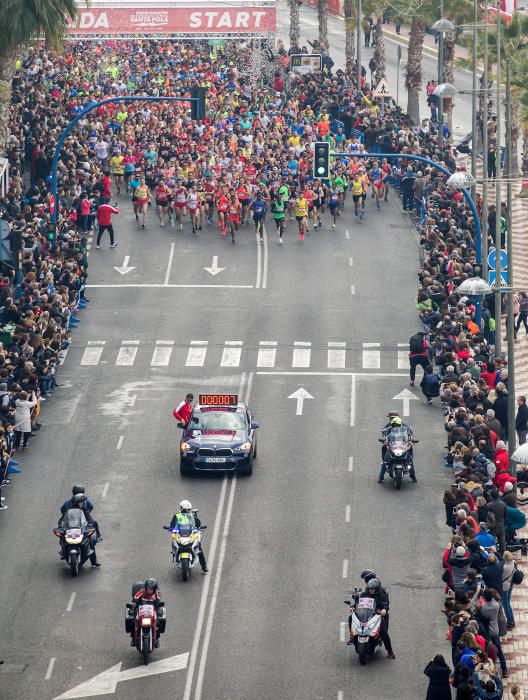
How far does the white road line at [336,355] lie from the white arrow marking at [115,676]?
18966 millimetres

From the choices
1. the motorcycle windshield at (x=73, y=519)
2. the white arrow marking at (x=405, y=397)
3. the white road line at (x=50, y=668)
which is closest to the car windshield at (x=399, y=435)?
the white arrow marking at (x=405, y=397)

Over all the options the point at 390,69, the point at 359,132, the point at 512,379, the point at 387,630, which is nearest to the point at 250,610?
the point at 387,630

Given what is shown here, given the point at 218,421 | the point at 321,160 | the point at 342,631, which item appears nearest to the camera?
the point at 342,631

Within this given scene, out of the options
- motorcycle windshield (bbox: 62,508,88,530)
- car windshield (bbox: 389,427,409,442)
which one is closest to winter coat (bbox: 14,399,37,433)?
motorcycle windshield (bbox: 62,508,88,530)

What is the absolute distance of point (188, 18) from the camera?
271 ft

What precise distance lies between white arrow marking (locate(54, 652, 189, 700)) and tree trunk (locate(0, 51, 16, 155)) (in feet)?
88.5

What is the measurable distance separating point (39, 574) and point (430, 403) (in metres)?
14.5

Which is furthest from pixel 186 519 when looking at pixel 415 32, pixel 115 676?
pixel 415 32

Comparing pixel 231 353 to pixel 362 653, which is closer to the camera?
pixel 362 653

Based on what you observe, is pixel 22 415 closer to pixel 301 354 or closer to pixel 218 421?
pixel 218 421

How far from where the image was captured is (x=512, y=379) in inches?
1570

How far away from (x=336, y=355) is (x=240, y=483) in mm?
10422

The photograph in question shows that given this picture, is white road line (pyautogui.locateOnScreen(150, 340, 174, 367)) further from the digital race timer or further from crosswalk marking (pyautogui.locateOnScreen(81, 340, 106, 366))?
the digital race timer

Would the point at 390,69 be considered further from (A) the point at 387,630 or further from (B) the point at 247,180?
(A) the point at 387,630
